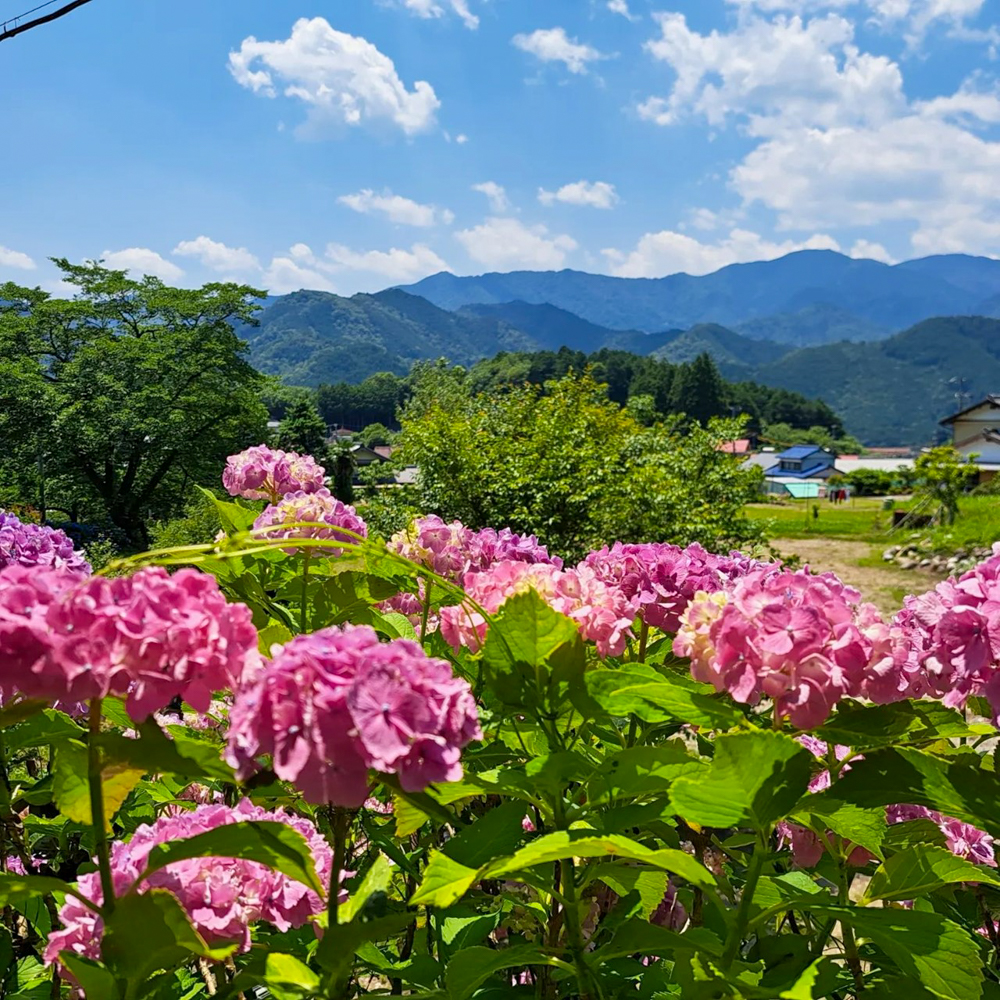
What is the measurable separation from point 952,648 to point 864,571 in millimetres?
18138

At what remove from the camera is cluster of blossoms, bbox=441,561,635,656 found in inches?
41.1

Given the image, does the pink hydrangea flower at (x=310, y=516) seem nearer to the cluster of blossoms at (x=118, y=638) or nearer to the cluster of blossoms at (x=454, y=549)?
the cluster of blossoms at (x=454, y=549)

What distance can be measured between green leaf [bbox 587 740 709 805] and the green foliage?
743cm

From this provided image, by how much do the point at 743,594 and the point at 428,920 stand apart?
570mm

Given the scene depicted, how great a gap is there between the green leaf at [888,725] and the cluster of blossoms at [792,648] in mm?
21

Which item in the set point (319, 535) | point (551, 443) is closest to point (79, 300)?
point (551, 443)

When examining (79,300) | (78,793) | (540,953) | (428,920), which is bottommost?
(428,920)

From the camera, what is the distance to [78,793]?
73 cm

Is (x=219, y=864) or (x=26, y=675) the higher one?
(x=26, y=675)

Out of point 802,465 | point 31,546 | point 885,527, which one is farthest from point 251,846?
point 802,465

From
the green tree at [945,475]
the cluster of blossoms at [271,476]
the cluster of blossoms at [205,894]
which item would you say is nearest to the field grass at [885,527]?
the green tree at [945,475]

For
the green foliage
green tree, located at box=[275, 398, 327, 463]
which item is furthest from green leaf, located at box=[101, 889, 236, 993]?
green tree, located at box=[275, 398, 327, 463]

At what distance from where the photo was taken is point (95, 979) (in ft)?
2.14

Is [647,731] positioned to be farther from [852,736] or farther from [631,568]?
[852,736]
